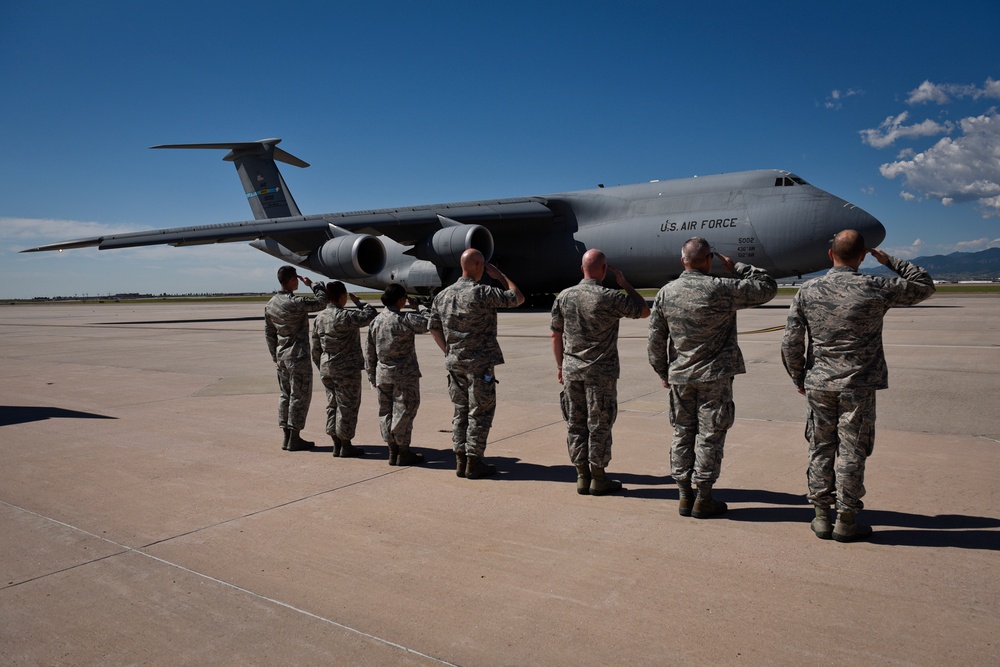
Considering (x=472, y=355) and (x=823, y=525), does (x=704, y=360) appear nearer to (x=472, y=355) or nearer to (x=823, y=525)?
(x=823, y=525)

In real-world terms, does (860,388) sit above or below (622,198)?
below

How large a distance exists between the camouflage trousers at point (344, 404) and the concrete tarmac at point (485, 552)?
0.24 metres

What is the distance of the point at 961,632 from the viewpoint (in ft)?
8.77

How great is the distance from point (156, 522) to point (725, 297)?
3.51 m

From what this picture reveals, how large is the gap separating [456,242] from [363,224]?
3.66 meters

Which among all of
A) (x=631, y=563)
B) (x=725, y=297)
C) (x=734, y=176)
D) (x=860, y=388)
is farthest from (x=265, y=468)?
(x=734, y=176)

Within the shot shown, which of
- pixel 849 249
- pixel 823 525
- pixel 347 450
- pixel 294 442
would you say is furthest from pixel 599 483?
pixel 294 442

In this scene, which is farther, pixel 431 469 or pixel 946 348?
pixel 946 348

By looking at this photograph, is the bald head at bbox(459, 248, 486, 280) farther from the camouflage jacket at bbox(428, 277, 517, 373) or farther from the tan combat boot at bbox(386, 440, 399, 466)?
the tan combat boot at bbox(386, 440, 399, 466)

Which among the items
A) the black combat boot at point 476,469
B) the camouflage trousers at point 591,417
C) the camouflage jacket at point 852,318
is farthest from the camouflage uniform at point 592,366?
the camouflage jacket at point 852,318

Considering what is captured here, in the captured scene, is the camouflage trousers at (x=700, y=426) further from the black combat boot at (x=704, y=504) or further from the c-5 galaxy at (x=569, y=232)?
the c-5 galaxy at (x=569, y=232)

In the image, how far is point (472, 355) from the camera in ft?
16.7

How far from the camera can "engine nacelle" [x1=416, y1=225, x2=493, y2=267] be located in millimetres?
20328

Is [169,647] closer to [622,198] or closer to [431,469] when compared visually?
[431,469]
